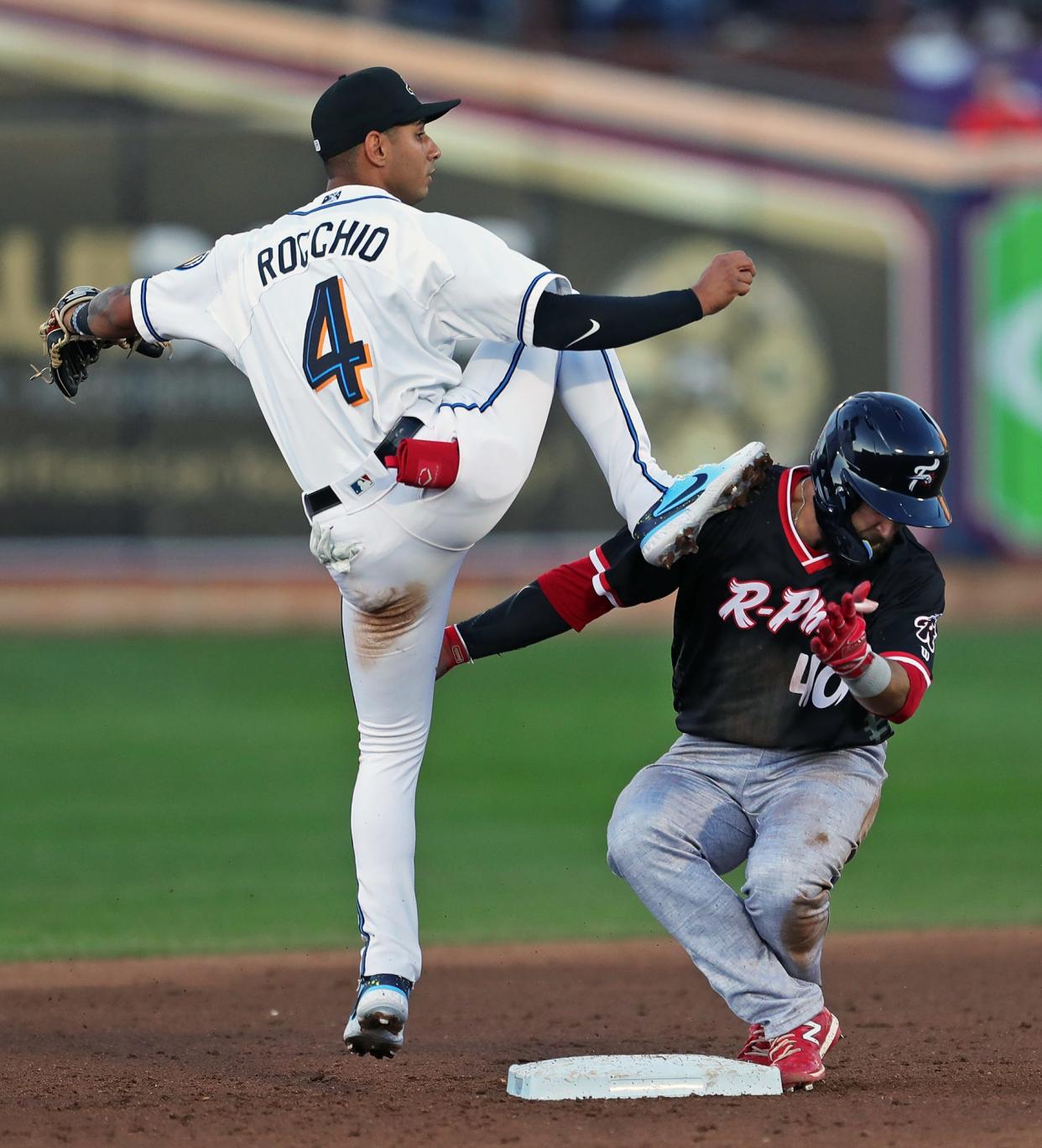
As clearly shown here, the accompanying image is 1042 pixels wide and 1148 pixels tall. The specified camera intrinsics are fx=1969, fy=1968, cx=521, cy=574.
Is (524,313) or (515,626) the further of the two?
(515,626)

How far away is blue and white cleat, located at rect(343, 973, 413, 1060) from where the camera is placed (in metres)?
4.38

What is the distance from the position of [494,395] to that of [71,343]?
3.75 feet

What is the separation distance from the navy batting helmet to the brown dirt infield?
1.27 m

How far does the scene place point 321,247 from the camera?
4.52 metres

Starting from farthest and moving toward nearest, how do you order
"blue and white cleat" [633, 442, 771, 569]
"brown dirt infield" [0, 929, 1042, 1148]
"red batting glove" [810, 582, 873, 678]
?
"blue and white cleat" [633, 442, 771, 569], "brown dirt infield" [0, 929, 1042, 1148], "red batting glove" [810, 582, 873, 678]

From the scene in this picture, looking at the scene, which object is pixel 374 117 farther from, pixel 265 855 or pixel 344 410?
pixel 265 855

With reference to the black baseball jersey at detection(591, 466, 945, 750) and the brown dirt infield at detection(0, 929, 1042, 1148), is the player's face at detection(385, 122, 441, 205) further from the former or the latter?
the brown dirt infield at detection(0, 929, 1042, 1148)

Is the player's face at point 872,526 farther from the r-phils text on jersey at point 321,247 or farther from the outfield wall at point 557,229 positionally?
the outfield wall at point 557,229

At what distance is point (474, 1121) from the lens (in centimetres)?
429

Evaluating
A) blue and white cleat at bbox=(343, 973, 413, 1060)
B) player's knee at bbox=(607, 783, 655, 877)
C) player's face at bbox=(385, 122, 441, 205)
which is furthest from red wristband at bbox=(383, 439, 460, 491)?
blue and white cleat at bbox=(343, 973, 413, 1060)

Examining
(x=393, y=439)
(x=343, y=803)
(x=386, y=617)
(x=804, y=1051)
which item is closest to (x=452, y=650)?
(x=386, y=617)

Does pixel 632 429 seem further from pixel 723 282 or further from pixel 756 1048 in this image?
pixel 756 1048

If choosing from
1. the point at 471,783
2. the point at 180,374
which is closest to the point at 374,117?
the point at 471,783

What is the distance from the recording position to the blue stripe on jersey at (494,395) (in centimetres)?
450
